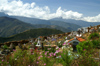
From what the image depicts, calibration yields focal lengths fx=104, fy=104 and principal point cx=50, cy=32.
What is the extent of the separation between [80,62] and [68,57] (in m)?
0.94

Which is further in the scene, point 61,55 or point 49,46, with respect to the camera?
point 49,46

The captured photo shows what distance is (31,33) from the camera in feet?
604

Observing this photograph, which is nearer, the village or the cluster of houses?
the village

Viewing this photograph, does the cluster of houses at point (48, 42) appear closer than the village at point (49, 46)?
No

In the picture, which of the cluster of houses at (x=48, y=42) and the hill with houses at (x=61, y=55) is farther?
the cluster of houses at (x=48, y=42)

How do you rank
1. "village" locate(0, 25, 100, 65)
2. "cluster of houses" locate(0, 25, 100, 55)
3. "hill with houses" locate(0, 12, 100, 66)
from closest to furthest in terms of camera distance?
"hill with houses" locate(0, 12, 100, 66)
"village" locate(0, 25, 100, 65)
"cluster of houses" locate(0, 25, 100, 55)

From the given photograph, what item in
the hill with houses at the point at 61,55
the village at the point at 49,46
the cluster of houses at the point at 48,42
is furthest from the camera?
the cluster of houses at the point at 48,42

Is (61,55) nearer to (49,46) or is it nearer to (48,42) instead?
(49,46)

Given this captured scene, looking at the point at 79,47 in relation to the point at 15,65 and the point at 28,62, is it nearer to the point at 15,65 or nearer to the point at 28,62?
the point at 28,62

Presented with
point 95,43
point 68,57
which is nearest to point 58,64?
point 68,57

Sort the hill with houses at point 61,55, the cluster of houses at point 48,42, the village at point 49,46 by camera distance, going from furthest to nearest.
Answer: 1. the cluster of houses at point 48,42
2. the village at point 49,46
3. the hill with houses at point 61,55

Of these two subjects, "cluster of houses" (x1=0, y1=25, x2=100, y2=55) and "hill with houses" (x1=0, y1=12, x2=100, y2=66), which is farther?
"cluster of houses" (x1=0, y1=25, x2=100, y2=55)

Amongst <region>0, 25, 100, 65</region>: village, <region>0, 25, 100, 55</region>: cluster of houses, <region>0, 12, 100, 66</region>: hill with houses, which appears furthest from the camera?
<region>0, 25, 100, 55</region>: cluster of houses

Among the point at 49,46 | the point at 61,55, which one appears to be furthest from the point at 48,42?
the point at 61,55
